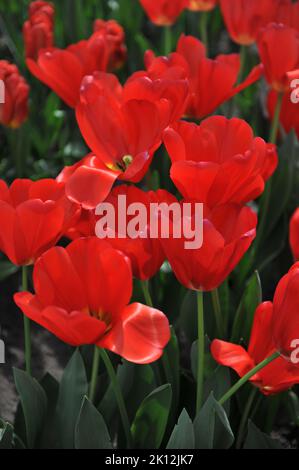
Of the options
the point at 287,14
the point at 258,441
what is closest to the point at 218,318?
the point at 258,441

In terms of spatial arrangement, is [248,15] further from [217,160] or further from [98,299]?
[98,299]

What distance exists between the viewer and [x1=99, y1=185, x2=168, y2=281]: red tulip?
40.9 inches

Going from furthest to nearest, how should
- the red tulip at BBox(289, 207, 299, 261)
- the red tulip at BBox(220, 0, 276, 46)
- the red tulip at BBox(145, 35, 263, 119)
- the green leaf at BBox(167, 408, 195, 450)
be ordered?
the red tulip at BBox(220, 0, 276, 46) → the red tulip at BBox(145, 35, 263, 119) → the red tulip at BBox(289, 207, 299, 261) → the green leaf at BBox(167, 408, 195, 450)

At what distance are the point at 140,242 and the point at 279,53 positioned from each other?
0.59 metres

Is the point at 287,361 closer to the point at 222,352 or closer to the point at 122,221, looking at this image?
the point at 222,352

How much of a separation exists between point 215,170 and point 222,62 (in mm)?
373

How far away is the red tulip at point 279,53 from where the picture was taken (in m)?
1.48

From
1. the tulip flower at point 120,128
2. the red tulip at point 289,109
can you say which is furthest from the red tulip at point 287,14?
the tulip flower at point 120,128

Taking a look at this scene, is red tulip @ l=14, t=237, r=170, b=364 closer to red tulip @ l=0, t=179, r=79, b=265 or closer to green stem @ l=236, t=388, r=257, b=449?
red tulip @ l=0, t=179, r=79, b=265

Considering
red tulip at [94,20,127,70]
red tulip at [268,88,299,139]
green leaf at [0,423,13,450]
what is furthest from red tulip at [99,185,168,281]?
red tulip at [94,20,127,70]

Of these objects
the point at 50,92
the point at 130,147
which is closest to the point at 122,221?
the point at 130,147

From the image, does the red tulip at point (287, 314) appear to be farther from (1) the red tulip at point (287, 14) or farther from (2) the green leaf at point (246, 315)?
(1) the red tulip at point (287, 14)

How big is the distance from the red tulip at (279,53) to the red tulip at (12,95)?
1.49 feet
